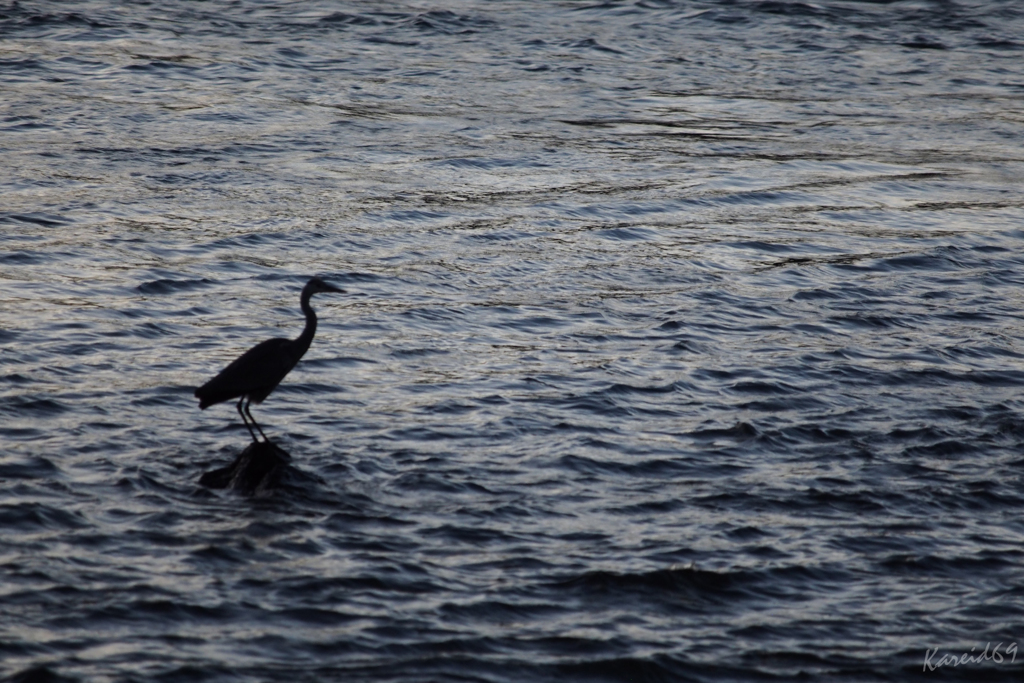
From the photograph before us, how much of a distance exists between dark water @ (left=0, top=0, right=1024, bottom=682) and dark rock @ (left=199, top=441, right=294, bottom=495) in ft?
0.38

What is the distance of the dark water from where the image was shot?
6914mm

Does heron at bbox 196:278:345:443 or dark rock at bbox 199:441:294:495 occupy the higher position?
heron at bbox 196:278:345:443

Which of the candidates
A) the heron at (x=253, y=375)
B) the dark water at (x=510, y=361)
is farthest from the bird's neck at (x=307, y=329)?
the dark water at (x=510, y=361)

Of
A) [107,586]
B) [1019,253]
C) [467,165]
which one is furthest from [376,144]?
[107,586]

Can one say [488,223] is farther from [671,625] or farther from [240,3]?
[240,3]

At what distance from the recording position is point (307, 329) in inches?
350

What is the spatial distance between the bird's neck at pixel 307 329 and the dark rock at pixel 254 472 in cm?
74

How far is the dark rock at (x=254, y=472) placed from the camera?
8195mm

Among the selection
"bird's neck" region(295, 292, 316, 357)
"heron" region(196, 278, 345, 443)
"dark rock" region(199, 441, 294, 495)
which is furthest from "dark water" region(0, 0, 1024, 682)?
"bird's neck" region(295, 292, 316, 357)

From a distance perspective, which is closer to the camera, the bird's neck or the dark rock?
the dark rock

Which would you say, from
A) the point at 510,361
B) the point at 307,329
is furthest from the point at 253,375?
the point at 510,361

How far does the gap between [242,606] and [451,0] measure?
815 inches

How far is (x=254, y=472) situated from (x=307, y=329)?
1.16 metres

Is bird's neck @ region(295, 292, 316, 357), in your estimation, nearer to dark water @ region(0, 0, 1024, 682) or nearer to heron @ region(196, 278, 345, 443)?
heron @ region(196, 278, 345, 443)
